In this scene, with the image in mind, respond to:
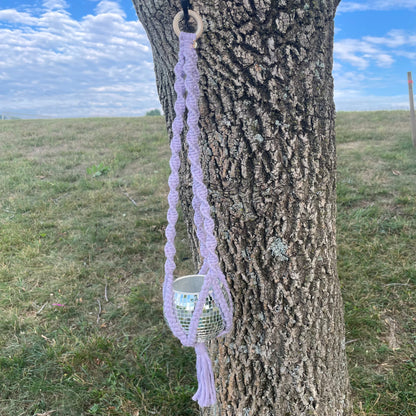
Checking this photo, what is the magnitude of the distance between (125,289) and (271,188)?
2.22m

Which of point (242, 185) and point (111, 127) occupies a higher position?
point (111, 127)

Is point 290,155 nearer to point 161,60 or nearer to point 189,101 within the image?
point 189,101

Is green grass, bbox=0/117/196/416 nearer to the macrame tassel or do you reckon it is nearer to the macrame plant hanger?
the macrame tassel

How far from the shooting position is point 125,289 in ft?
10.8

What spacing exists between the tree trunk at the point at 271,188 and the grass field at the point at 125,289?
624 mm

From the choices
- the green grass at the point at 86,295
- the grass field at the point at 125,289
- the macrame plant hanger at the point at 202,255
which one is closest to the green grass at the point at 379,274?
the grass field at the point at 125,289

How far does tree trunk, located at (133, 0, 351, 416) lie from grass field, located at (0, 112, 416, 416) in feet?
2.05

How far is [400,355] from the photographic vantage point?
7.59ft

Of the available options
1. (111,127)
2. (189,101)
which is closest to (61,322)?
(189,101)

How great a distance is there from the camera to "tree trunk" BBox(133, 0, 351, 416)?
4.49 ft

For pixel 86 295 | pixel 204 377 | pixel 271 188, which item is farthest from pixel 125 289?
pixel 271 188

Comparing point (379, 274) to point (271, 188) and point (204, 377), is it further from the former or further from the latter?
point (204, 377)

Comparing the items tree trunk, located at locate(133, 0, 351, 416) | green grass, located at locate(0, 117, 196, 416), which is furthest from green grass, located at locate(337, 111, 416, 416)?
green grass, located at locate(0, 117, 196, 416)

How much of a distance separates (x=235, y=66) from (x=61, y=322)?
2.43 metres
